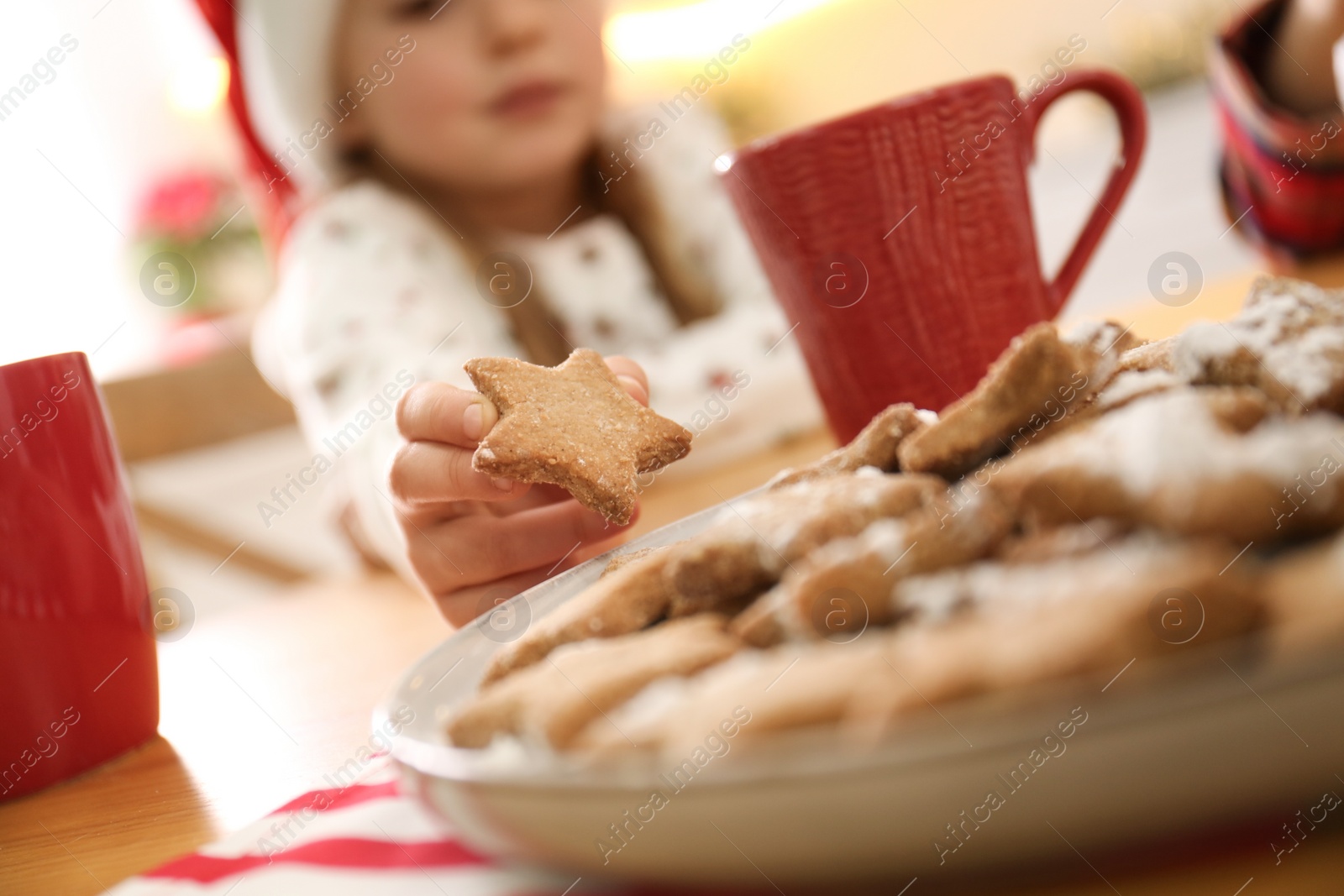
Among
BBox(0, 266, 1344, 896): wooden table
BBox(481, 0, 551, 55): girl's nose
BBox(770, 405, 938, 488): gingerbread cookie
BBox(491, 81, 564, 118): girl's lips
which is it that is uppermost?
BBox(481, 0, 551, 55): girl's nose

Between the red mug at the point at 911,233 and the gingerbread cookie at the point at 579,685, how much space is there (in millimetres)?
375

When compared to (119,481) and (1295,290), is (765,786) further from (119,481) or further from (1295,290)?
(119,481)

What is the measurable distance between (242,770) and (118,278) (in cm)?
262

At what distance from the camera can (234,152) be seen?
279cm

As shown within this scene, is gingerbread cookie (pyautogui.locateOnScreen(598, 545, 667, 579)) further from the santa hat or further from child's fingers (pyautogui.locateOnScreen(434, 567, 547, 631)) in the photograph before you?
the santa hat

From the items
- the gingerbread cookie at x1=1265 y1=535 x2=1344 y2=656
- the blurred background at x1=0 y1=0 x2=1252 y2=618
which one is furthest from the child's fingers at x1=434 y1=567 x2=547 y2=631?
the blurred background at x1=0 y1=0 x2=1252 y2=618

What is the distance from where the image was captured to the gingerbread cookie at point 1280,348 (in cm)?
34

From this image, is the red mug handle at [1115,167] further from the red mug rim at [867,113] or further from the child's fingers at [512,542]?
the child's fingers at [512,542]

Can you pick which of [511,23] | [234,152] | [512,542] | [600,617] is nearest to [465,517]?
[512,542]

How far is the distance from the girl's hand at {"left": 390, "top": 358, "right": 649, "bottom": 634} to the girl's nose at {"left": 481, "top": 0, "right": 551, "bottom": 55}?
1.98 feet

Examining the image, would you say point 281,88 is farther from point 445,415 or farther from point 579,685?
point 579,685

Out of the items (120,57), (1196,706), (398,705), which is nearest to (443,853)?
(398,705)

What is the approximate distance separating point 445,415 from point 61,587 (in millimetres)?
219

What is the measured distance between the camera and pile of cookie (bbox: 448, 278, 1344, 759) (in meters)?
0.22
